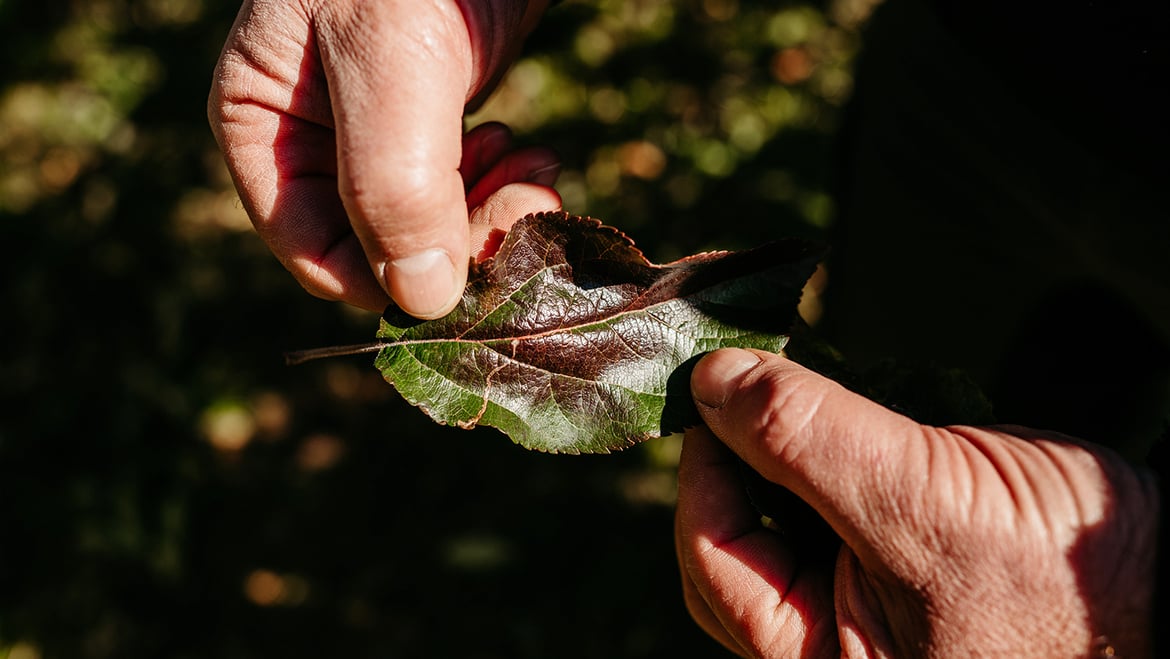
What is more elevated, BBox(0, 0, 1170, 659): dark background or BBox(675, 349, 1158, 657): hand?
BBox(675, 349, 1158, 657): hand

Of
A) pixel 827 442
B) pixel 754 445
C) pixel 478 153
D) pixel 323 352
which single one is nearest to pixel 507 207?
pixel 478 153

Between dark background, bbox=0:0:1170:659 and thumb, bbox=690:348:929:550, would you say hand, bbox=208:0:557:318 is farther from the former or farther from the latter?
dark background, bbox=0:0:1170:659

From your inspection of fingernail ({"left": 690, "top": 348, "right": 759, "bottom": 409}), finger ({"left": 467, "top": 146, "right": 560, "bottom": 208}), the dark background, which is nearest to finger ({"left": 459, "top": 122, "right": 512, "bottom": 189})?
finger ({"left": 467, "top": 146, "right": 560, "bottom": 208})

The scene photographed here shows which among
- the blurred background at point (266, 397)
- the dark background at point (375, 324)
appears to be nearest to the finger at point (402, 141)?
the dark background at point (375, 324)

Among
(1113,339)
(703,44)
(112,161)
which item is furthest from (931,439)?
(112,161)

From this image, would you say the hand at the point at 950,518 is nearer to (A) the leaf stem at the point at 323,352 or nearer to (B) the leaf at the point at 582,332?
(B) the leaf at the point at 582,332
